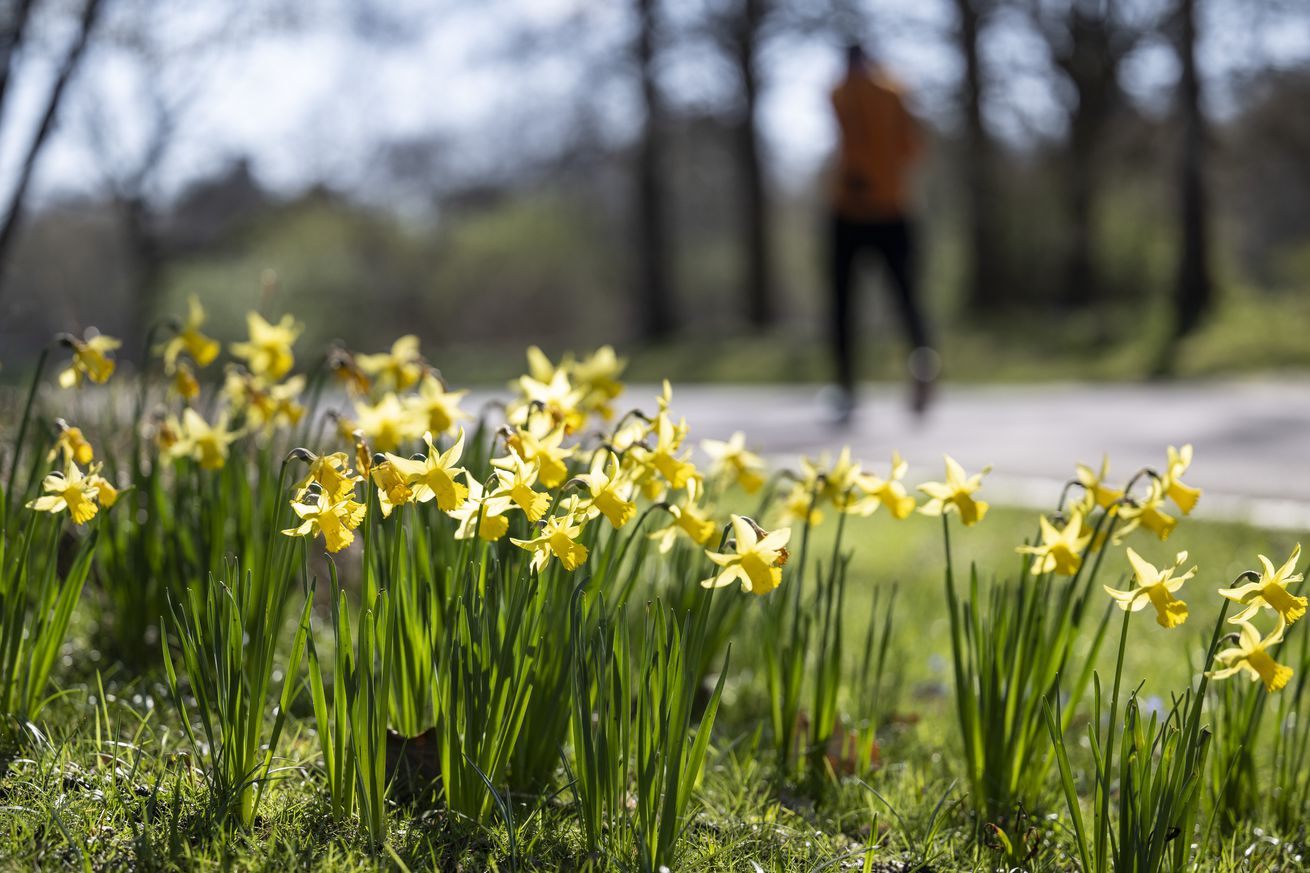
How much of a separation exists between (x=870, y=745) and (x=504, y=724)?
2.54 feet

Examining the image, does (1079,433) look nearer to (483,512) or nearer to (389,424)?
(389,424)

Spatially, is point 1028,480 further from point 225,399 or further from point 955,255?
point 955,255

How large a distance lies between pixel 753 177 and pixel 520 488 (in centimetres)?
1734

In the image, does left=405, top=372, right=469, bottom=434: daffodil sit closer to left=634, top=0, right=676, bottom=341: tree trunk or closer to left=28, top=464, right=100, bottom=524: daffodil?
left=28, top=464, right=100, bottom=524: daffodil

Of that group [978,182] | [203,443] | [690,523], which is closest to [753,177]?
[978,182]

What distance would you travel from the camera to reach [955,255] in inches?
963

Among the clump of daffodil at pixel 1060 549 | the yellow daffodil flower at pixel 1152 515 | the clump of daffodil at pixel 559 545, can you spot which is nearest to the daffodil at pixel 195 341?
the clump of daffodil at pixel 559 545

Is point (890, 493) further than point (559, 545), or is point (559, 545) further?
point (890, 493)

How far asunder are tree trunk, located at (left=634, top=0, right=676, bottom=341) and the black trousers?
38.0 ft

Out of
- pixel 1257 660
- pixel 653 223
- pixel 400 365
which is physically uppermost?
pixel 653 223

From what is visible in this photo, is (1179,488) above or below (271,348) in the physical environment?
below

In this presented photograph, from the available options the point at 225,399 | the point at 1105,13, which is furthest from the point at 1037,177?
the point at 225,399

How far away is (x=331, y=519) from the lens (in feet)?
5.48

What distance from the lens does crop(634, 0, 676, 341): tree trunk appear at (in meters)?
18.3
